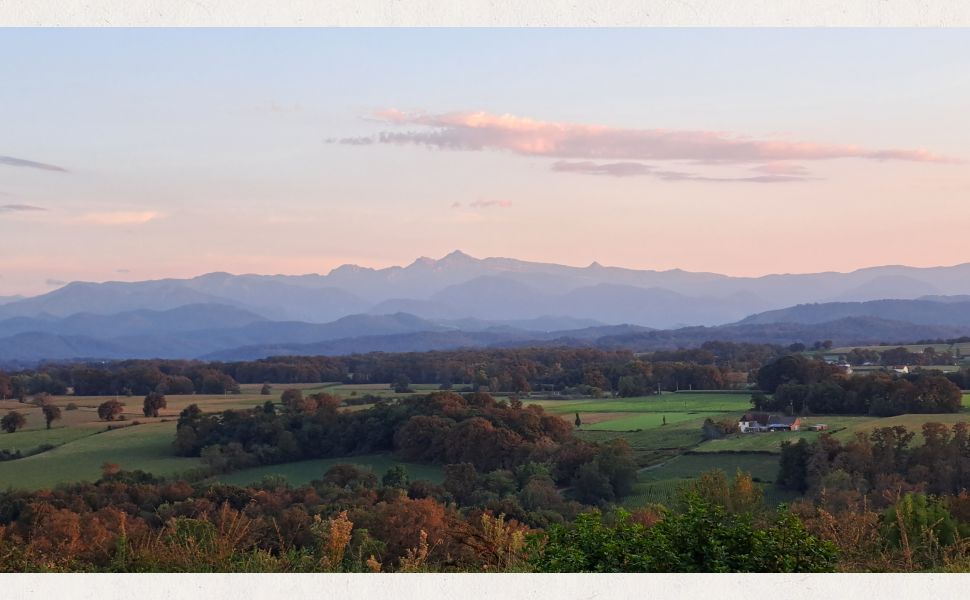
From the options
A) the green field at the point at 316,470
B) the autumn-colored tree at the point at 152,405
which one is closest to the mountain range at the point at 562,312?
the autumn-colored tree at the point at 152,405

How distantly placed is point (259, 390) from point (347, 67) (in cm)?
5213

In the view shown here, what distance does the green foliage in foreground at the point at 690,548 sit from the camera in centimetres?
566

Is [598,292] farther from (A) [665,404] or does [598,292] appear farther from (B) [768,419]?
(B) [768,419]

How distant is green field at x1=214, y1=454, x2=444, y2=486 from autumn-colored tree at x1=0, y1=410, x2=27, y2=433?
12.9 meters

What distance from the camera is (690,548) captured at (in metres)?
5.84

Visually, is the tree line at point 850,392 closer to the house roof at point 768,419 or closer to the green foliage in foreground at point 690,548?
the house roof at point 768,419

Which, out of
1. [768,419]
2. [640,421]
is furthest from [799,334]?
[768,419]

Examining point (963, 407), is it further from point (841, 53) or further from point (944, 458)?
point (841, 53)

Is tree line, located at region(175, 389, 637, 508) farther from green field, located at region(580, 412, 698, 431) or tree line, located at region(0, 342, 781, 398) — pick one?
tree line, located at region(0, 342, 781, 398)

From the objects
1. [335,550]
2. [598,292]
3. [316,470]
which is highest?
[598,292]

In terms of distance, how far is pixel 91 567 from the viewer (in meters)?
6.37

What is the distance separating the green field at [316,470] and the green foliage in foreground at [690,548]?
89.4 feet

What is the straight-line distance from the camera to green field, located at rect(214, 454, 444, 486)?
112ft

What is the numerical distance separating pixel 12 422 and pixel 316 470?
54.3 ft
